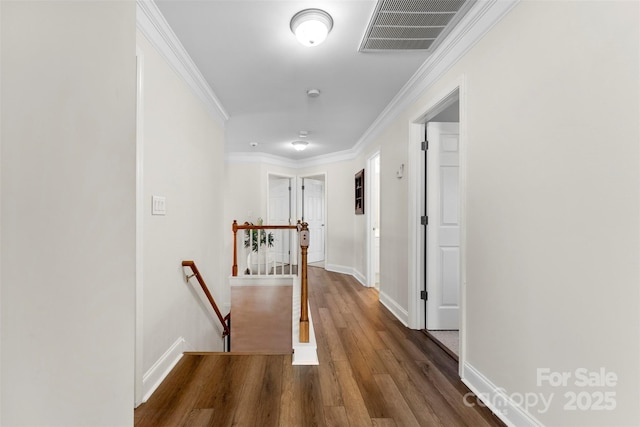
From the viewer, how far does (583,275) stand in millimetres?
1259

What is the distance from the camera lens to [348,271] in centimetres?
579

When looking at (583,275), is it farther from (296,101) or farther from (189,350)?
(296,101)

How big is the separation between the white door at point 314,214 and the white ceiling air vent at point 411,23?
4.75 m

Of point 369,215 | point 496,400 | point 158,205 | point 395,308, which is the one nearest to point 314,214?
point 369,215

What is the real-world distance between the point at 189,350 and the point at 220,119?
8.52ft

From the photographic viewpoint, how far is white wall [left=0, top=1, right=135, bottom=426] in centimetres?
38

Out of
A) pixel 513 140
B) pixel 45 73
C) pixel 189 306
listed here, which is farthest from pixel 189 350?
pixel 513 140

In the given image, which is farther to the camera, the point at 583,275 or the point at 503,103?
the point at 503,103

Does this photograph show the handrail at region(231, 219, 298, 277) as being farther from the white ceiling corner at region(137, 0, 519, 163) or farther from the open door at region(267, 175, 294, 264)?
the open door at region(267, 175, 294, 264)

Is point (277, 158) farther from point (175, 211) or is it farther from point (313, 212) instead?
point (175, 211)

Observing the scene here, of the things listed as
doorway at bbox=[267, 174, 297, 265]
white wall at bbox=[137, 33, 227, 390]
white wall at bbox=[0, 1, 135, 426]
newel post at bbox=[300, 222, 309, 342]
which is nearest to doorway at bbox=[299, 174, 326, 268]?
doorway at bbox=[267, 174, 297, 265]

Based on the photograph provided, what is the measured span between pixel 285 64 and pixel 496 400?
2843 millimetres

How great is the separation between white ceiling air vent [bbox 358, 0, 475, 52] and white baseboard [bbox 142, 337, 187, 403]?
106 inches

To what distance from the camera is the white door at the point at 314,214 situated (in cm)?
694
